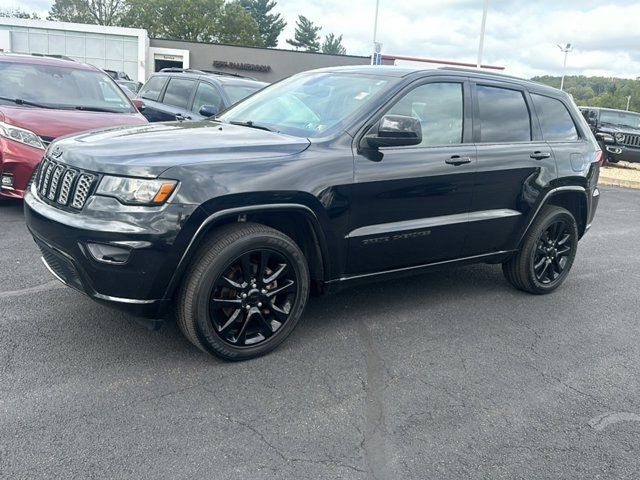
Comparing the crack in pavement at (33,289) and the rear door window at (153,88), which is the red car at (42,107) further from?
the rear door window at (153,88)

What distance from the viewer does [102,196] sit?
3.17m

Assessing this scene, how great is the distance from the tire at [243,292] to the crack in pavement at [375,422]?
0.56 metres

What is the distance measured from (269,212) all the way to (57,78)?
516cm

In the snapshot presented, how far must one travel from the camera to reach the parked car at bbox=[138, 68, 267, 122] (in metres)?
9.18

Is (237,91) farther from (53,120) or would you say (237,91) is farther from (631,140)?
(631,140)

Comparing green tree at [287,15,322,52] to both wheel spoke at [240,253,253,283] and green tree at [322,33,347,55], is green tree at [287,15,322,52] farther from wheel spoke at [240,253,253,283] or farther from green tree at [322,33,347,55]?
wheel spoke at [240,253,253,283]

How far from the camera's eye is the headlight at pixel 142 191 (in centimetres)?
312

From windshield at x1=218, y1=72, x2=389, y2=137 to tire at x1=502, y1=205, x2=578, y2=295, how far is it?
1.96 meters

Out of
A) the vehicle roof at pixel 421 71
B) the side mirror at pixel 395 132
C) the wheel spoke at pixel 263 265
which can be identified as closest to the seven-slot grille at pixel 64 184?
the wheel spoke at pixel 263 265

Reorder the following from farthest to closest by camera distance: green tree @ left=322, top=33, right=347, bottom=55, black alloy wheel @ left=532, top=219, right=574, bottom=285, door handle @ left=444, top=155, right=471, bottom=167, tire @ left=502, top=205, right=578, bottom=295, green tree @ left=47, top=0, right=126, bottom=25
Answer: green tree @ left=322, top=33, right=347, bottom=55
green tree @ left=47, top=0, right=126, bottom=25
black alloy wheel @ left=532, top=219, right=574, bottom=285
tire @ left=502, top=205, right=578, bottom=295
door handle @ left=444, top=155, right=471, bottom=167

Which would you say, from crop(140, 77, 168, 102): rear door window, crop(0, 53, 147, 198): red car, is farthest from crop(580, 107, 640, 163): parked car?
crop(0, 53, 147, 198): red car

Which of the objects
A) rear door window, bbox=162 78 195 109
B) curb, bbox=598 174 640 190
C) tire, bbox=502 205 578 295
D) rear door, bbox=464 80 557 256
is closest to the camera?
rear door, bbox=464 80 557 256

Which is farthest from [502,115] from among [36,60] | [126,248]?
[36,60]

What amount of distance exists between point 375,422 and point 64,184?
2.18m
